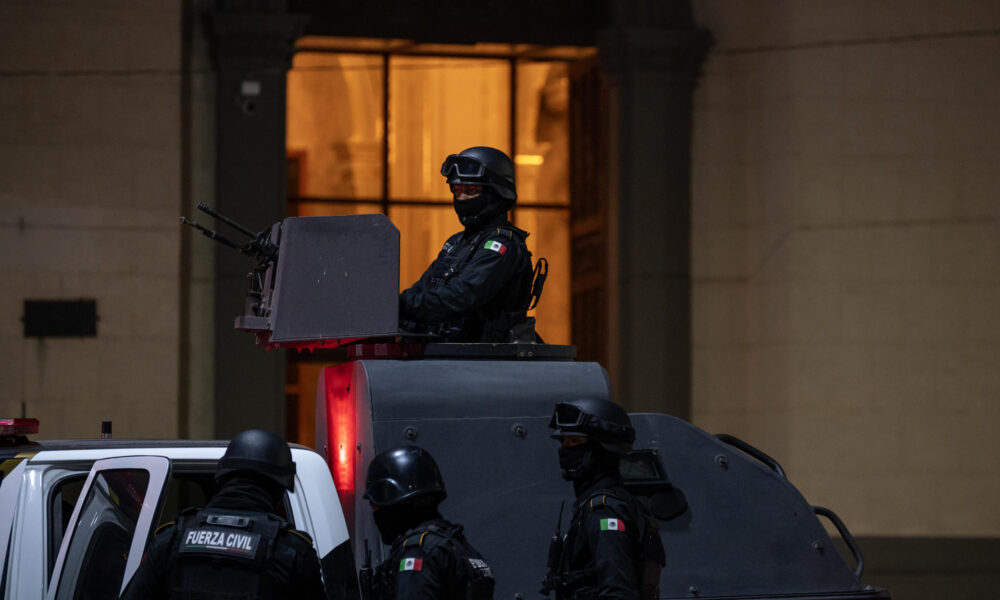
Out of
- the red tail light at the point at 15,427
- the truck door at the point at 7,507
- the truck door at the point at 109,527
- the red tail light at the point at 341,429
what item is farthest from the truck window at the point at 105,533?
the red tail light at the point at 341,429

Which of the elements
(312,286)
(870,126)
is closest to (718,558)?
(312,286)

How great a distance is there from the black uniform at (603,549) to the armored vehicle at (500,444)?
309mm

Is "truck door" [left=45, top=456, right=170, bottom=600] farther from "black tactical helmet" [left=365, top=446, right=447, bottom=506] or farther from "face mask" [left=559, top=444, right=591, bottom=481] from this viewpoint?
"face mask" [left=559, top=444, right=591, bottom=481]

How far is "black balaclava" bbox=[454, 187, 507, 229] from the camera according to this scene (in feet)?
17.7

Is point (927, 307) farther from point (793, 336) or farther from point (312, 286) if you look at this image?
point (312, 286)

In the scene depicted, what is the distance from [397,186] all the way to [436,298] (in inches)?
301

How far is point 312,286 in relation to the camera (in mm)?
5000

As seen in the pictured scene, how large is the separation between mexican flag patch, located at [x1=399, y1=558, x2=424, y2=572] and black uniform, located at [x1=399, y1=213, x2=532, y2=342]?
→ 1.51 m

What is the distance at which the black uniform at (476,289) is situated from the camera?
5.18 m

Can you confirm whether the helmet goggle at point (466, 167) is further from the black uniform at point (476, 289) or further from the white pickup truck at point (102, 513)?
the white pickup truck at point (102, 513)

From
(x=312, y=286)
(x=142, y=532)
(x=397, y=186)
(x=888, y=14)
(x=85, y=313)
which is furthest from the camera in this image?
(x=397, y=186)

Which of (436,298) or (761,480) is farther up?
(436,298)

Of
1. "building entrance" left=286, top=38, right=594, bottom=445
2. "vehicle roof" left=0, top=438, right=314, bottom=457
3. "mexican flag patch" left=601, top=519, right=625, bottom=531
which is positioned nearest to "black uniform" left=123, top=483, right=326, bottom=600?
"vehicle roof" left=0, top=438, right=314, bottom=457

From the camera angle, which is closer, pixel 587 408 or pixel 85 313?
pixel 587 408
